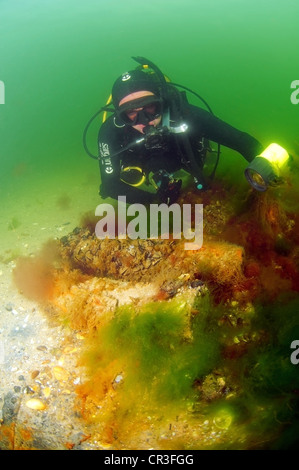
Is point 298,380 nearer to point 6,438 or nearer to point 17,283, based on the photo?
point 6,438

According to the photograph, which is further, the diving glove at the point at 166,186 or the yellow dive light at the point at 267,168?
the diving glove at the point at 166,186

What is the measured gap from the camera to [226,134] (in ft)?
15.2

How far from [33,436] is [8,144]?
599 inches

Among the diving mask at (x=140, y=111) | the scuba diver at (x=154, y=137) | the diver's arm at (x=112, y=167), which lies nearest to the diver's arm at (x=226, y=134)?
the scuba diver at (x=154, y=137)

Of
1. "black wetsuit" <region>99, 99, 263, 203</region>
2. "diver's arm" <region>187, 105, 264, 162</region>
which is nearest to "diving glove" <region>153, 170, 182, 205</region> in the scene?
"black wetsuit" <region>99, 99, 263, 203</region>

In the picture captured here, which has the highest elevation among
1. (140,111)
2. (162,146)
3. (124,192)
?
(140,111)

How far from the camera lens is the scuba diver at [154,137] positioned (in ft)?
14.0

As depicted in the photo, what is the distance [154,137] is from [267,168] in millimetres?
2016

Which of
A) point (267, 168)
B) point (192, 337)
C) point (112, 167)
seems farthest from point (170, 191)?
point (192, 337)

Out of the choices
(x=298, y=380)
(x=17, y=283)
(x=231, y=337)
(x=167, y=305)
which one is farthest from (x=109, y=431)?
(x=17, y=283)

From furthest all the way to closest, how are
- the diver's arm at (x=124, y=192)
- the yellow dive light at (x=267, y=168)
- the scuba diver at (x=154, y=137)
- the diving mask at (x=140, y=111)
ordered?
the diver's arm at (x=124, y=192)
the scuba diver at (x=154, y=137)
the diving mask at (x=140, y=111)
the yellow dive light at (x=267, y=168)

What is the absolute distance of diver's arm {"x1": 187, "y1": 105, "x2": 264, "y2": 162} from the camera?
4.42 metres

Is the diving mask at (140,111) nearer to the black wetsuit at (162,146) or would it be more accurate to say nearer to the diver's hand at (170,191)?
the black wetsuit at (162,146)

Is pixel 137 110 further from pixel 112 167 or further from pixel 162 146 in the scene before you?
pixel 112 167
